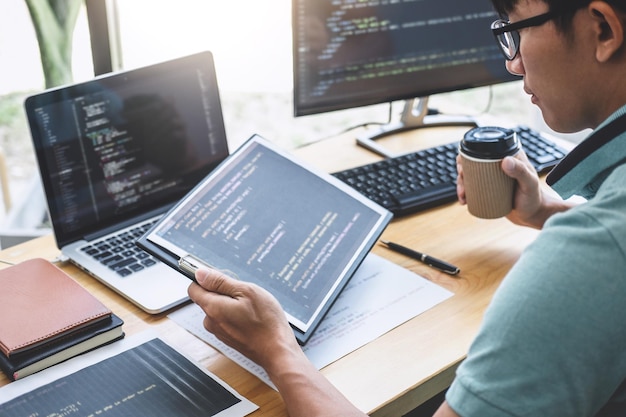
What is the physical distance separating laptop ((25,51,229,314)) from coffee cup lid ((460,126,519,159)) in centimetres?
44

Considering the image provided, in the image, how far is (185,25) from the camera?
192 cm

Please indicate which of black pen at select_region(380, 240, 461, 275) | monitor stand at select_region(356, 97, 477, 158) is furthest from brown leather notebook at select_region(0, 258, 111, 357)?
monitor stand at select_region(356, 97, 477, 158)

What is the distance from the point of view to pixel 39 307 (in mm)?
1062

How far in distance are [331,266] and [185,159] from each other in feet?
1.22

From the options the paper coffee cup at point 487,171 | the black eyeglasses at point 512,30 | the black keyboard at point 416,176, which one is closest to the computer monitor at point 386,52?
the black keyboard at point 416,176

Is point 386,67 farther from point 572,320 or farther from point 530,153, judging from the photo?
point 572,320

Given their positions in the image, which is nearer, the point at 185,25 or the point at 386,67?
the point at 386,67

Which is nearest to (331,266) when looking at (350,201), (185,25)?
(350,201)

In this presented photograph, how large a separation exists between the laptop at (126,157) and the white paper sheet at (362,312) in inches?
4.4

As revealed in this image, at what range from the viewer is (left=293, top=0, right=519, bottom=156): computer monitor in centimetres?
148

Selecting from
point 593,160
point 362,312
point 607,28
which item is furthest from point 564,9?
point 362,312

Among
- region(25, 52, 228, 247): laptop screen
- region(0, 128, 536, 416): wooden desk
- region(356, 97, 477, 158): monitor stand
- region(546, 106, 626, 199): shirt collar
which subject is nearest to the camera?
region(546, 106, 626, 199): shirt collar

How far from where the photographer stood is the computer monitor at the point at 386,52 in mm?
1478

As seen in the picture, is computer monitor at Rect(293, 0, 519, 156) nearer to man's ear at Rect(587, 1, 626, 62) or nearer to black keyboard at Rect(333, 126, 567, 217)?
black keyboard at Rect(333, 126, 567, 217)
